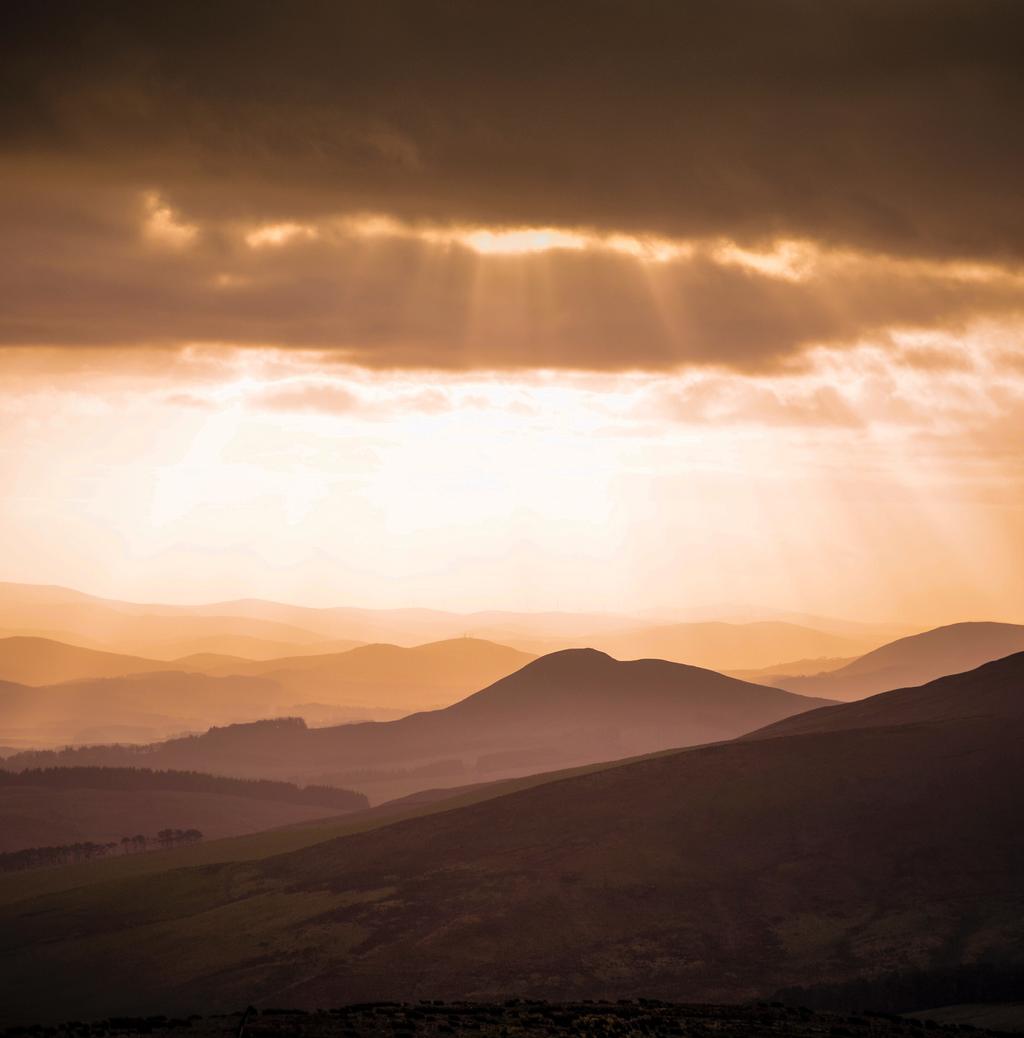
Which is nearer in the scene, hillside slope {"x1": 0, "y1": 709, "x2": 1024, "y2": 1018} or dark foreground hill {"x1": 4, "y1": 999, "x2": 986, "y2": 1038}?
dark foreground hill {"x1": 4, "y1": 999, "x2": 986, "y2": 1038}

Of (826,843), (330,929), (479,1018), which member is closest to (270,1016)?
(479,1018)

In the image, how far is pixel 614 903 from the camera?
513 feet

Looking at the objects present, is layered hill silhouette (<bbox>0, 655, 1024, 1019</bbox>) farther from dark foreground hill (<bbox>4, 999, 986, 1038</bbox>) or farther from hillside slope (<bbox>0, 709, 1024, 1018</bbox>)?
dark foreground hill (<bbox>4, 999, 986, 1038</bbox>)

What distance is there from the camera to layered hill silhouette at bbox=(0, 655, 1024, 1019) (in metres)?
134

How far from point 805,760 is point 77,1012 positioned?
4136 inches

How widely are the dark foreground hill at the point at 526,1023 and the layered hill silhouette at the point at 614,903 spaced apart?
22.9 meters

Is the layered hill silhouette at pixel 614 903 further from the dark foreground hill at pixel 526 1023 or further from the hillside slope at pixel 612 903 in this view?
the dark foreground hill at pixel 526 1023

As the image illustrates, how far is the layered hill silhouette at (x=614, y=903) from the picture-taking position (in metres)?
134

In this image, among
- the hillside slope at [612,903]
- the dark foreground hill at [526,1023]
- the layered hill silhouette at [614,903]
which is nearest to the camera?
the dark foreground hill at [526,1023]

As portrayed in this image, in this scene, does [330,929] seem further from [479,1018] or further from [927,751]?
[927,751]

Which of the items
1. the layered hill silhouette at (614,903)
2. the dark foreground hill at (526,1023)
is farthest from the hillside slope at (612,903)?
the dark foreground hill at (526,1023)

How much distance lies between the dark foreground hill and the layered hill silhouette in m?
22.9

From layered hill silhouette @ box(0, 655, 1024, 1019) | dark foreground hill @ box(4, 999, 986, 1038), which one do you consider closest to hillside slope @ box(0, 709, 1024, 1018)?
layered hill silhouette @ box(0, 655, 1024, 1019)

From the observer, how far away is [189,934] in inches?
6240
